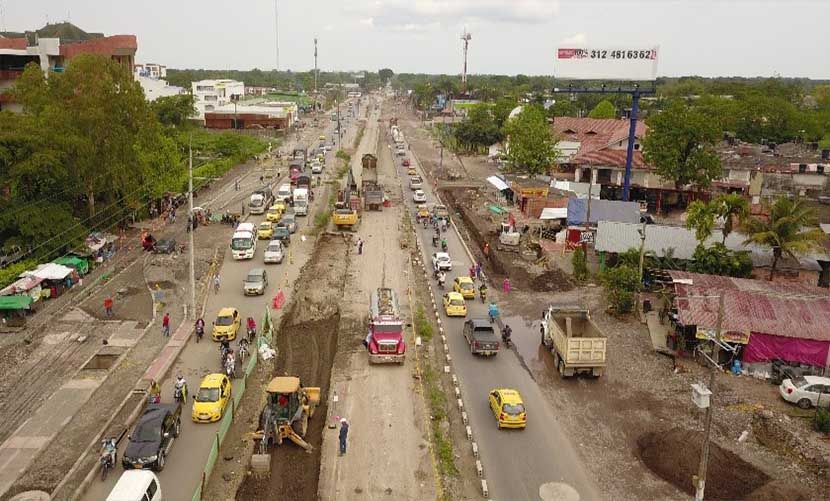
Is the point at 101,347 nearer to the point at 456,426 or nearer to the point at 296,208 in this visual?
the point at 456,426

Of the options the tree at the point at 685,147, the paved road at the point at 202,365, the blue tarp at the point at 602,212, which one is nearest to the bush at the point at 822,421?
the paved road at the point at 202,365

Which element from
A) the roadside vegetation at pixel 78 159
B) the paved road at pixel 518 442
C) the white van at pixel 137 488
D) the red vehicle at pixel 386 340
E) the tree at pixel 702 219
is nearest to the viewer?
the white van at pixel 137 488

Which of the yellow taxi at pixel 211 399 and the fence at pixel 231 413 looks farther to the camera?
the yellow taxi at pixel 211 399

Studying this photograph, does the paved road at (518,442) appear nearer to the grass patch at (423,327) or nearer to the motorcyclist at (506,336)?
the motorcyclist at (506,336)

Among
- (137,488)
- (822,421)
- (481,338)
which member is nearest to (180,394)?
(137,488)

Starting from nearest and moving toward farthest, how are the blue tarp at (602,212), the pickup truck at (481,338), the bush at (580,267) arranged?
the pickup truck at (481,338), the bush at (580,267), the blue tarp at (602,212)

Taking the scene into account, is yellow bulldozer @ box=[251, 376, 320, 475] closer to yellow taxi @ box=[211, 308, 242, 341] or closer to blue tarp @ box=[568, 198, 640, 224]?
yellow taxi @ box=[211, 308, 242, 341]

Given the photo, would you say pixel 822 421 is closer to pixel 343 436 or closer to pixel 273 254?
pixel 343 436
